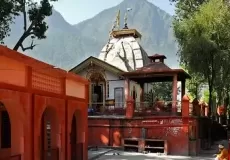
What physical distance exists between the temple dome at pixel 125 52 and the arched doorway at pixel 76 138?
1514cm

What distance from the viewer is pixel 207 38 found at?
24.4m

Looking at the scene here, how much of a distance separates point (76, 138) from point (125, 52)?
17.7m

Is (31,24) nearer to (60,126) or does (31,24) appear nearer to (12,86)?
(60,126)

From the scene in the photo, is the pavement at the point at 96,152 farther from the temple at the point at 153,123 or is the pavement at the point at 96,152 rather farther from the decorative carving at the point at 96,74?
the decorative carving at the point at 96,74

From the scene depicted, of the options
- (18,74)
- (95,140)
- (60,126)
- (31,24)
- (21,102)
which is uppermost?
(31,24)

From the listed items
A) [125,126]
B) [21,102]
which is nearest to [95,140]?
[125,126]

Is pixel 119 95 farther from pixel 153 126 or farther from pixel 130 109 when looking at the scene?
pixel 153 126

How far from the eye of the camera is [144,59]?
33.9 metres

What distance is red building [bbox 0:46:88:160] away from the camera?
1054 cm

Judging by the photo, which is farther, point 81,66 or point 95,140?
point 81,66

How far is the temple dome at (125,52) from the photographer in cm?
3315

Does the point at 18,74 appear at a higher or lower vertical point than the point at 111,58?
lower

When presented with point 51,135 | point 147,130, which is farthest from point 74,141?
point 147,130

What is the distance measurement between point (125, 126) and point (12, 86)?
45.7 ft
